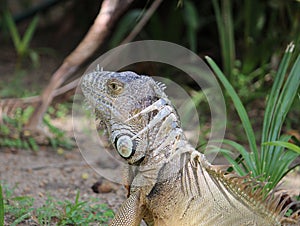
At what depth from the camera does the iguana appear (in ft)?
9.78

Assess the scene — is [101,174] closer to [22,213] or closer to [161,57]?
[22,213]

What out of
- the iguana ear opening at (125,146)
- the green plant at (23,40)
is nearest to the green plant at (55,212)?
the iguana ear opening at (125,146)

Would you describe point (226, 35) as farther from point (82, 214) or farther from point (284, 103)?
point (82, 214)

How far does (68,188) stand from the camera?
4.75 meters

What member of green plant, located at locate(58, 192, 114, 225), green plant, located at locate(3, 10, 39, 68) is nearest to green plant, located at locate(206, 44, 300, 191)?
green plant, located at locate(58, 192, 114, 225)

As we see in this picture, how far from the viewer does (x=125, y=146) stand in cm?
299

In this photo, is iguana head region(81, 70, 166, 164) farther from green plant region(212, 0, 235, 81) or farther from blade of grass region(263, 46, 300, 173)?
green plant region(212, 0, 235, 81)

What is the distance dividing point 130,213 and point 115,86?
0.61m

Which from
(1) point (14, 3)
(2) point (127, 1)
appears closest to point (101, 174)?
(2) point (127, 1)

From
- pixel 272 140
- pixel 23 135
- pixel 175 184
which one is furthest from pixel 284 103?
pixel 23 135

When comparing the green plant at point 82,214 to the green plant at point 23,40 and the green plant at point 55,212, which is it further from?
the green plant at point 23,40

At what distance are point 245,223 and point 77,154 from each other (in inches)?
114

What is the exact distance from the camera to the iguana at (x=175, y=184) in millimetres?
2982

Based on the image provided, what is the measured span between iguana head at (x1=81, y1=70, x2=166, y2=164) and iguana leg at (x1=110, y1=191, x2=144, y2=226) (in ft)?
0.59
